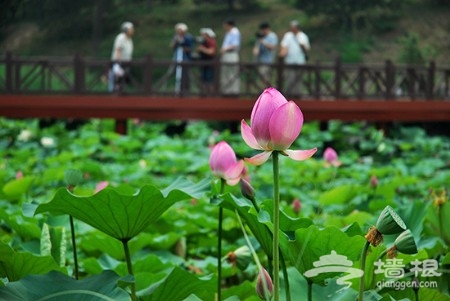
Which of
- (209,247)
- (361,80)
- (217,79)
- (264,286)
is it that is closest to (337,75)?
(361,80)

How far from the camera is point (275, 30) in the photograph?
1097 inches

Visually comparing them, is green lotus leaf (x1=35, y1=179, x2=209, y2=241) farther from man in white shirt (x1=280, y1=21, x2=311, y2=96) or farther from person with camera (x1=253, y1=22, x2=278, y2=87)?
man in white shirt (x1=280, y1=21, x2=311, y2=96)

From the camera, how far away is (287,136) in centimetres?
108

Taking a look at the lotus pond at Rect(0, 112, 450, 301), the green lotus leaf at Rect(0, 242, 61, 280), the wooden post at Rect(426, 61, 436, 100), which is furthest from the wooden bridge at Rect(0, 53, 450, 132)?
the green lotus leaf at Rect(0, 242, 61, 280)

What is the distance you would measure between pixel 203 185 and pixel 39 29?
24.1 metres

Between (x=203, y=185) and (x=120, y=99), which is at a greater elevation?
(x=203, y=185)

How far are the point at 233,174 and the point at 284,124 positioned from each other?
0.41 m

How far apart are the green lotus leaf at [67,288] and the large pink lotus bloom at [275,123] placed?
0.28 metres

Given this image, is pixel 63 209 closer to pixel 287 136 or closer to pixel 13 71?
pixel 287 136

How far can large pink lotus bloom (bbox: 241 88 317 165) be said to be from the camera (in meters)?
1.08

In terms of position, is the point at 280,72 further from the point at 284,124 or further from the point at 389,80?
the point at 284,124

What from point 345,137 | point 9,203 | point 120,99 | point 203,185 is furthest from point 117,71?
point 203,185

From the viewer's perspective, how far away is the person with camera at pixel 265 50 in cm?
958

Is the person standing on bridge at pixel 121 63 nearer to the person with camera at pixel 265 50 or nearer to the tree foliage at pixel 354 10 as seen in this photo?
the person with camera at pixel 265 50
